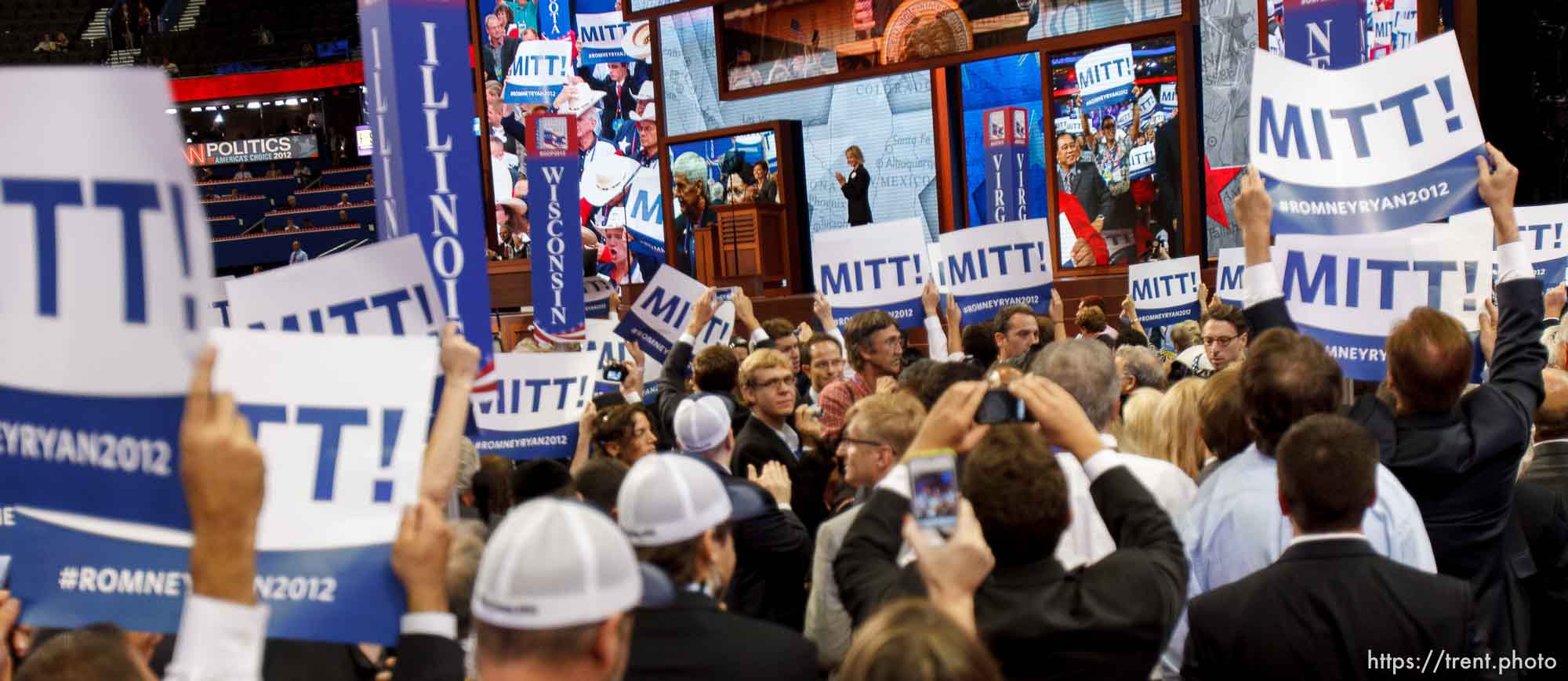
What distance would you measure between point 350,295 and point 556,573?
180cm

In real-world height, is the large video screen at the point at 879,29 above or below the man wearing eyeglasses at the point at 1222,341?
above

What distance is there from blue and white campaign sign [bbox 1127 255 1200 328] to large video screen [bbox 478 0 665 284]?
9.87m

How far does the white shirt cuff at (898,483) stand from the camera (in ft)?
8.16

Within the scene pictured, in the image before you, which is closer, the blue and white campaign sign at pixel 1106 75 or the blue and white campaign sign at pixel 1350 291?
the blue and white campaign sign at pixel 1350 291

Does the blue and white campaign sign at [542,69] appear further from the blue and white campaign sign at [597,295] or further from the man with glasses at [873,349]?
the man with glasses at [873,349]

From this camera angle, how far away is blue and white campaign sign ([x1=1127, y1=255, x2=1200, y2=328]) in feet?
32.6

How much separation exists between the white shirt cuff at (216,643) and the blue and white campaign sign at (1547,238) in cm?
654

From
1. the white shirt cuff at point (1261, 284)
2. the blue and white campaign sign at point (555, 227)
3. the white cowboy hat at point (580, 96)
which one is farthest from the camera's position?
the white cowboy hat at point (580, 96)

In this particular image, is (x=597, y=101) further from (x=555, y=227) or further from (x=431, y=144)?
(x=431, y=144)

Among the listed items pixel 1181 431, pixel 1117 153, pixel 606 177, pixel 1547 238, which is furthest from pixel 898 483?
pixel 606 177

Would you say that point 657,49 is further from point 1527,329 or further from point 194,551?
point 194,551

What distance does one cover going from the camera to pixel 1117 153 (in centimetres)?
1395

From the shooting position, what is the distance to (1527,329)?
3.39m

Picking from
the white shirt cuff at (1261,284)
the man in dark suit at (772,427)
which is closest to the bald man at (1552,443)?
the white shirt cuff at (1261,284)
